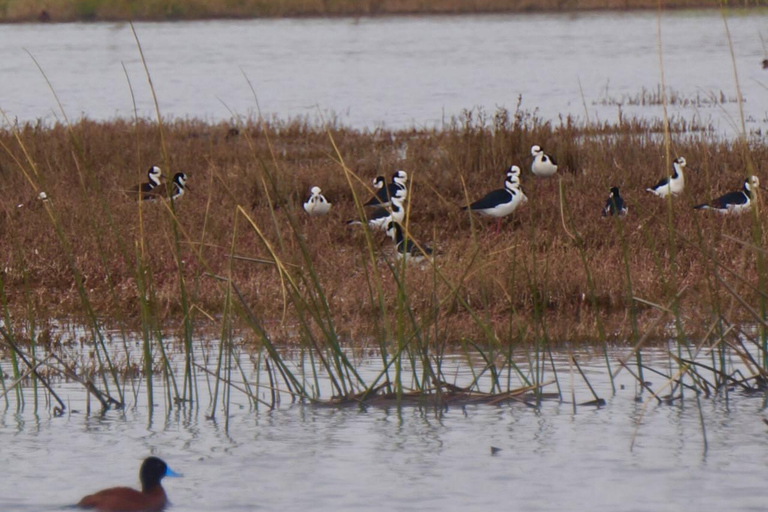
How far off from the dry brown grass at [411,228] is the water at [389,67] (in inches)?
60.8

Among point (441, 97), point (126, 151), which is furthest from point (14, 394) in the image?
point (441, 97)

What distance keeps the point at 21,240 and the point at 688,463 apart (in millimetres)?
7164

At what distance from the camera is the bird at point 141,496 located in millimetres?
5297

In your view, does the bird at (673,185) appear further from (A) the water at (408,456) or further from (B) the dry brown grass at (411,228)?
(A) the water at (408,456)

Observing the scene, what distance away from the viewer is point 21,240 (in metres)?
11.5

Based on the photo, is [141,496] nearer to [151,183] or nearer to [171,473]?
[171,473]

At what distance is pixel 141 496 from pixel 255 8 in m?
60.9

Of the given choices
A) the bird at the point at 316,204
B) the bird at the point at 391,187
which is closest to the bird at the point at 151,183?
the bird at the point at 316,204

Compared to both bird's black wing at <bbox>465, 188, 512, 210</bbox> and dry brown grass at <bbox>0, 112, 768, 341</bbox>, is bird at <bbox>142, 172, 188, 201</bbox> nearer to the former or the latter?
dry brown grass at <bbox>0, 112, 768, 341</bbox>

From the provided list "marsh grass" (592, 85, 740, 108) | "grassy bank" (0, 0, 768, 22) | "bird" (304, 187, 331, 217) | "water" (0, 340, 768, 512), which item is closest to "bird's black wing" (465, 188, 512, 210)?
"bird" (304, 187, 331, 217)

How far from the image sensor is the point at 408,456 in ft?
20.2

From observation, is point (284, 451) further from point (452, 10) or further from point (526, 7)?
point (452, 10)

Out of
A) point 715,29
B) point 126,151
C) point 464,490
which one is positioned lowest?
point 464,490

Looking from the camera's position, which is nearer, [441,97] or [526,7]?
[441,97]
